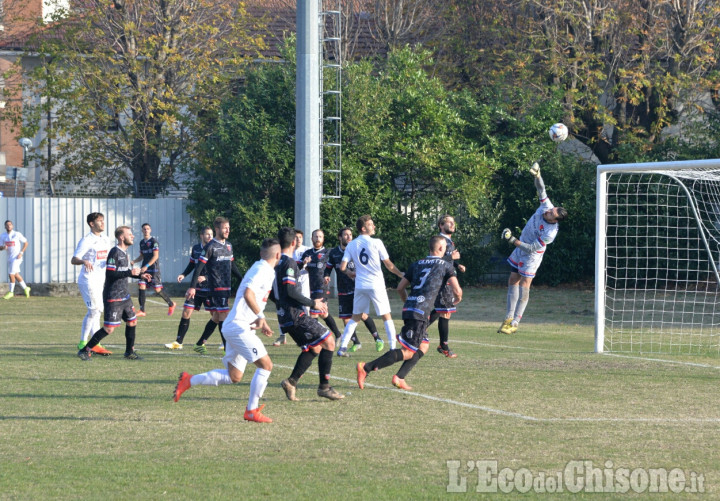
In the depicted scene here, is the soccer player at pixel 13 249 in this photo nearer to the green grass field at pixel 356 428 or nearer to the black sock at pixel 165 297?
the black sock at pixel 165 297

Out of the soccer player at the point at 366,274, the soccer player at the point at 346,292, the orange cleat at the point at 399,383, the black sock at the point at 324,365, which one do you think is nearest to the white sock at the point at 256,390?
the black sock at the point at 324,365

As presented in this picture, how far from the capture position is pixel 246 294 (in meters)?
7.93

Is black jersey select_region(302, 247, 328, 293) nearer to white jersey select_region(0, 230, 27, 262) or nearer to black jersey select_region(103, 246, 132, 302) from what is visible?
black jersey select_region(103, 246, 132, 302)

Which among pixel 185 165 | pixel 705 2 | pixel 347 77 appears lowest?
pixel 185 165

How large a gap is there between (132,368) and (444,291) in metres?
4.59

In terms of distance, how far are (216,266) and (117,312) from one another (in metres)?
1.60

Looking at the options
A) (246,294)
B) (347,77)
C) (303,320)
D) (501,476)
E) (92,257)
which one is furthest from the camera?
(347,77)

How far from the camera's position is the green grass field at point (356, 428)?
235 inches

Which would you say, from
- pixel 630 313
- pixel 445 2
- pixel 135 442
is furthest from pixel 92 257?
pixel 445 2

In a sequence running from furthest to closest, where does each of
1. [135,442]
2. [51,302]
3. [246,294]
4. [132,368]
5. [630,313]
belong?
1. [51,302]
2. [630,313]
3. [132,368]
4. [246,294]
5. [135,442]

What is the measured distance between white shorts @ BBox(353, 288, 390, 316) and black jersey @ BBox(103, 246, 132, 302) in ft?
10.6

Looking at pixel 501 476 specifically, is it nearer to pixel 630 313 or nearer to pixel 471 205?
pixel 630 313

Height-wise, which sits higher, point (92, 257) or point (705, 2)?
point (705, 2)

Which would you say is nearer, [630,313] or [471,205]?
[630,313]
